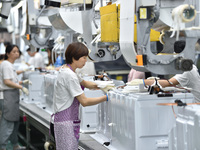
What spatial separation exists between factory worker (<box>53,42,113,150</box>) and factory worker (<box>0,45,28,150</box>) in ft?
8.73

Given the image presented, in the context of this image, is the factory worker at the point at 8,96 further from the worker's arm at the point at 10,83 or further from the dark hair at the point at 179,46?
the dark hair at the point at 179,46

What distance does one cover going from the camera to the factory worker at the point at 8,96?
5.84 m

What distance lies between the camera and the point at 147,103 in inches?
107

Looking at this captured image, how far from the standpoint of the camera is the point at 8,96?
599 centimetres

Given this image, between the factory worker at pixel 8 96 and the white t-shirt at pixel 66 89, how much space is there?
2673mm

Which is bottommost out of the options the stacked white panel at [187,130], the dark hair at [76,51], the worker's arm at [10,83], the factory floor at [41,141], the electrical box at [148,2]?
the factory floor at [41,141]

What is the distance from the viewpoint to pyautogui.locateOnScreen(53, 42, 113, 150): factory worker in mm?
3262

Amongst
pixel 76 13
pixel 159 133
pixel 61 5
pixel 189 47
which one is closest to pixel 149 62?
pixel 189 47

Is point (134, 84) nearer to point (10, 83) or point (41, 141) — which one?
point (10, 83)

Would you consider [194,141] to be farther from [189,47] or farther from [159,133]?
[189,47]

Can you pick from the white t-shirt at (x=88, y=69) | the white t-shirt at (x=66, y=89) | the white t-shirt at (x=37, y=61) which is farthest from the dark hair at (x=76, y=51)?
the white t-shirt at (x=37, y=61)

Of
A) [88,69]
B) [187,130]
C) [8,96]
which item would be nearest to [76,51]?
[187,130]

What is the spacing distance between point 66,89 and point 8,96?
2907mm

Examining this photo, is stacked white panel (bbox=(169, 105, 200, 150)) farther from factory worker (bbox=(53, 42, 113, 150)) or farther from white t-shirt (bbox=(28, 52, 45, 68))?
white t-shirt (bbox=(28, 52, 45, 68))
